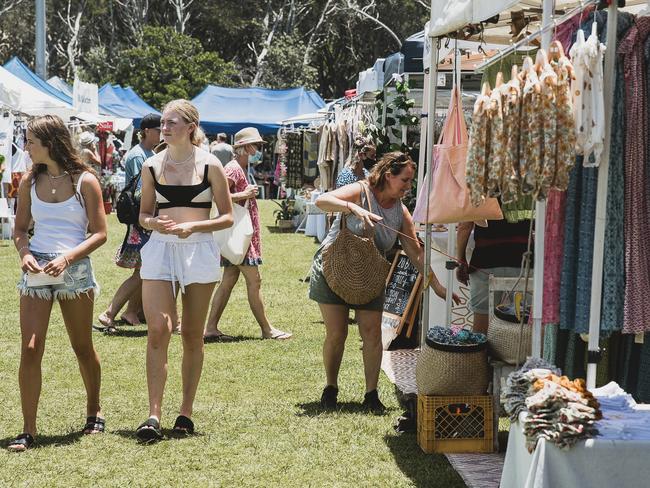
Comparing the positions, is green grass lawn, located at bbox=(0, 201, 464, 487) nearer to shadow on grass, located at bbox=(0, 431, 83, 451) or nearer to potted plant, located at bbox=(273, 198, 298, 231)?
shadow on grass, located at bbox=(0, 431, 83, 451)

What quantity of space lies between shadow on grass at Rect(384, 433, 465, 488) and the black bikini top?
5.44ft

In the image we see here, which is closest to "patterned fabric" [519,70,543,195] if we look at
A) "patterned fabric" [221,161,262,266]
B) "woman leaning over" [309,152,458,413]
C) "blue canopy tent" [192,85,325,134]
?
"woman leaning over" [309,152,458,413]

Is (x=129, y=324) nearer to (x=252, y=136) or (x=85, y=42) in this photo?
(x=252, y=136)

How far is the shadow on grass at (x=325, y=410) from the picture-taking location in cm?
626

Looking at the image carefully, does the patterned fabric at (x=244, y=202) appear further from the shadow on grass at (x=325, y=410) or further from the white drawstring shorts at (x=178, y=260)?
the white drawstring shorts at (x=178, y=260)

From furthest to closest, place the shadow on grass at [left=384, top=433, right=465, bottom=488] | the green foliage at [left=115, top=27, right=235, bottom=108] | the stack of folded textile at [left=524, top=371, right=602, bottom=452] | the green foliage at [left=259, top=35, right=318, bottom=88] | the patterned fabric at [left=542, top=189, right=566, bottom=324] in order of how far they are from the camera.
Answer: the green foliage at [left=259, top=35, right=318, bottom=88] < the green foliage at [left=115, top=27, right=235, bottom=108] < the shadow on grass at [left=384, top=433, right=465, bottom=488] < the patterned fabric at [left=542, top=189, right=566, bottom=324] < the stack of folded textile at [left=524, top=371, right=602, bottom=452]

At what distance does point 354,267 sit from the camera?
599cm

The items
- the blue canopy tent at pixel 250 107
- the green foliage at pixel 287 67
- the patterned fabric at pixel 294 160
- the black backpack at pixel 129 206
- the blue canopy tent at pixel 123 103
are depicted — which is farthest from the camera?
the green foliage at pixel 287 67

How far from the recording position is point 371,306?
6.13 metres

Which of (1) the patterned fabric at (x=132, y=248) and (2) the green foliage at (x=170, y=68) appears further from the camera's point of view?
(2) the green foliage at (x=170, y=68)

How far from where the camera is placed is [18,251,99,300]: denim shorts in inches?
211

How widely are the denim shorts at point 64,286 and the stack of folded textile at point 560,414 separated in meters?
2.66

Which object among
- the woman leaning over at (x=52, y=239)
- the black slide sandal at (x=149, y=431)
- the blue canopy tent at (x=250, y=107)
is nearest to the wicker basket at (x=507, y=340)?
the black slide sandal at (x=149, y=431)

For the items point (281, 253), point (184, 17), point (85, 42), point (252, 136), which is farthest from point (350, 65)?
point (252, 136)
